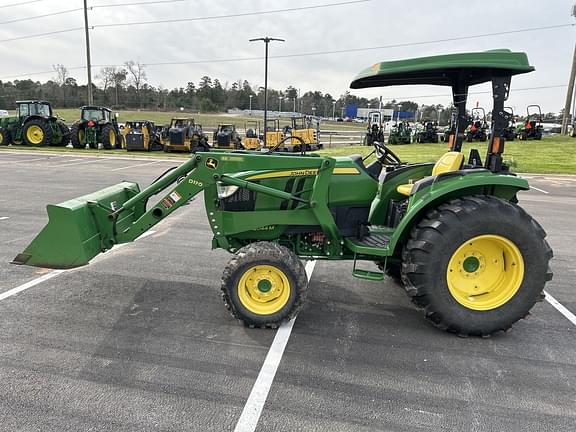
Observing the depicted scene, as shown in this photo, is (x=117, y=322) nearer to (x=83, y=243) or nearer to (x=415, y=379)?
(x=83, y=243)

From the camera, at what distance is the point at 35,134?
2261 cm

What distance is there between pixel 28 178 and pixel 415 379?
12.0 meters

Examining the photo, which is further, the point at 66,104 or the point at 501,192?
the point at 66,104

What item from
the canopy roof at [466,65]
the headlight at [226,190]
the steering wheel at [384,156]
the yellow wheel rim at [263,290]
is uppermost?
the canopy roof at [466,65]

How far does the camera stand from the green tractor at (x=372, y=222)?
3.42 m

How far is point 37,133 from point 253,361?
23972mm

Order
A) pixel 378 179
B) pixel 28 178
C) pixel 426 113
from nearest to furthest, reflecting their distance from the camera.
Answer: pixel 378 179 < pixel 28 178 < pixel 426 113

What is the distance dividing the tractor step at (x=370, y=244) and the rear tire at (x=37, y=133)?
2296 centimetres

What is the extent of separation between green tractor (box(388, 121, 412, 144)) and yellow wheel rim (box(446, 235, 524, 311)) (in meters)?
26.7

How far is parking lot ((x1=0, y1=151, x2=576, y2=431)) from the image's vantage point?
8.52 feet

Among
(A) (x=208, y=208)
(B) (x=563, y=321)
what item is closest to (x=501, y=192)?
(B) (x=563, y=321)

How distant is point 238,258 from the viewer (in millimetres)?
3572

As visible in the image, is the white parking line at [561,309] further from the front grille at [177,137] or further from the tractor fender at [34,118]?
the tractor fender at [34,118]

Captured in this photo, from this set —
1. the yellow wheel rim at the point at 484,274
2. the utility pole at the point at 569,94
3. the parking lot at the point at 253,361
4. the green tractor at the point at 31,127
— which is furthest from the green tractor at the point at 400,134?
the yellow wheel rim at the point at 484,274
